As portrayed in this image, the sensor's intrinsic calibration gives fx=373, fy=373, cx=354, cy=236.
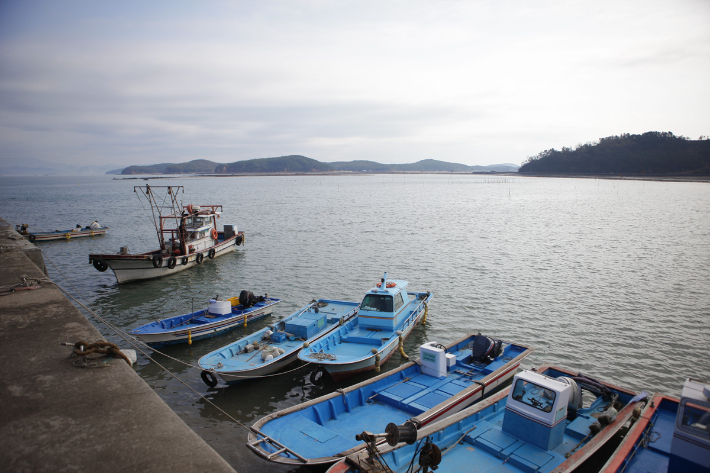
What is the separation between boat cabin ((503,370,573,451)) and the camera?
864cm

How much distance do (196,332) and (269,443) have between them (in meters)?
9.59

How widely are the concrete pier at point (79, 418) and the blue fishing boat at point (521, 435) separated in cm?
448

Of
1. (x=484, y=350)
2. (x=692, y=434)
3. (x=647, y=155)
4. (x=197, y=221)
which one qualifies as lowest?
(x=484, y=350)

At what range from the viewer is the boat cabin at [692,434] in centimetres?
651

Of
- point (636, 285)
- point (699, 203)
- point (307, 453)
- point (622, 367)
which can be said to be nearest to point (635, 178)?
point (699, 203)

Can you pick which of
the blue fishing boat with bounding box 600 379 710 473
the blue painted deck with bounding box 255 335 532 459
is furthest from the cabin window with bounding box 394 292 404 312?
the blue fishing boat with bounding box 600 379 710 473

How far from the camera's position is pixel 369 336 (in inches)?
603

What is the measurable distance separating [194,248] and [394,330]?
21899mm

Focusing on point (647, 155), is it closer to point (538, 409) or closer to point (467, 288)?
point (467, 288)

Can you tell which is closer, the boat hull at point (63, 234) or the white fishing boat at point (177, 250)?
the white fishing boat at point (177, 250)

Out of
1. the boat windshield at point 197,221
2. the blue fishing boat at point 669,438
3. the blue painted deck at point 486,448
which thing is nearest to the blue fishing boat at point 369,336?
the blue painted deck at point 486,448

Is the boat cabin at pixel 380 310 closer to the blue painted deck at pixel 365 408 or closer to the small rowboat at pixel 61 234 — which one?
the blue painted deck at pixel 365 408

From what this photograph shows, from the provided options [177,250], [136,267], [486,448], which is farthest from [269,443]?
[177,250]

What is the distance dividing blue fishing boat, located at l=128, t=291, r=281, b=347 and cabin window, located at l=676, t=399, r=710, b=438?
16.2m
